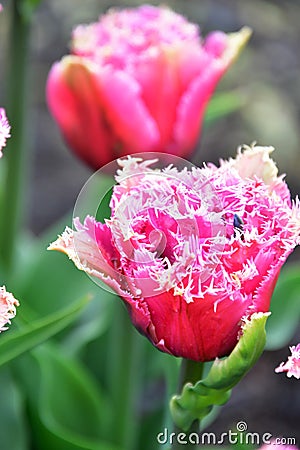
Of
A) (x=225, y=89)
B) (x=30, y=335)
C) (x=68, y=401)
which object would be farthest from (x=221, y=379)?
(x=225, y=89)

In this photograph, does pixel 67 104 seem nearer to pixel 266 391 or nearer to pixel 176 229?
pixel 176 229

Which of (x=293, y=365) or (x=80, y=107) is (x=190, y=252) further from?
(x=80, y=107)

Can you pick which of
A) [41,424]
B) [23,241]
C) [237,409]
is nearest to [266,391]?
[237,409]

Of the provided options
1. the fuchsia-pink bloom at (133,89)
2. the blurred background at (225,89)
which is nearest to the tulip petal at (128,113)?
the fuchsia-pink bloom at (133,89)

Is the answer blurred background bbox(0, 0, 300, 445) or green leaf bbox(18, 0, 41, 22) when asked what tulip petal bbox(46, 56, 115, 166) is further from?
blurred background bbox(0, 0, 300, 445)

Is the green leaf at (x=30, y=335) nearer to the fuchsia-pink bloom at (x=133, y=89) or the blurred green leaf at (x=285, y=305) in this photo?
the fuchsia-pink bloom at (x=133, y=89)
